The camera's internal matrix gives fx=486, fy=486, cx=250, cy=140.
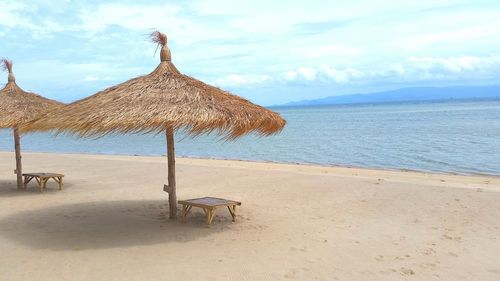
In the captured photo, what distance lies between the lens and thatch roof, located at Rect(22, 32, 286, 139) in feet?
18.1

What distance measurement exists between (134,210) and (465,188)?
6.35 meters

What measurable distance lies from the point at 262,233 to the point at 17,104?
5449 mm

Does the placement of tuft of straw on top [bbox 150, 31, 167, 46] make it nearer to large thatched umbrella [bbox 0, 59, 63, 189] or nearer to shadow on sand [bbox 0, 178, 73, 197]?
large thatched umbrella [bbox 0, 59, 63, 189]

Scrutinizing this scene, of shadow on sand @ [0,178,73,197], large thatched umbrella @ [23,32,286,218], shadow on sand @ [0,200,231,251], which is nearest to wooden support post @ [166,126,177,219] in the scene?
large thatched umbrella @ [23,32,286,218]

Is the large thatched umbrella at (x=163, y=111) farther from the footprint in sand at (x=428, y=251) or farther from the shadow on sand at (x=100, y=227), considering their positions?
the footprint in sand at (x=428, y=251)

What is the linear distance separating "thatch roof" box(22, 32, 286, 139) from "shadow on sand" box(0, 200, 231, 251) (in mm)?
1290

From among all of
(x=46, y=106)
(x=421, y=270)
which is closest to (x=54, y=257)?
(x=421, y=270)

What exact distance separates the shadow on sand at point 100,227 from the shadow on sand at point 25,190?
5.82ft

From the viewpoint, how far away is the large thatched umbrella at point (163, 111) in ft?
18.1

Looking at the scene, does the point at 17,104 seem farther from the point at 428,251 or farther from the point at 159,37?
the point at 428,251

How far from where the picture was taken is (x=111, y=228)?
6410mm

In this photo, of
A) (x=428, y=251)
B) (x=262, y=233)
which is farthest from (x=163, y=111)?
(x=428, y=251)

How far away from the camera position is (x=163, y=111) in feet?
18.3

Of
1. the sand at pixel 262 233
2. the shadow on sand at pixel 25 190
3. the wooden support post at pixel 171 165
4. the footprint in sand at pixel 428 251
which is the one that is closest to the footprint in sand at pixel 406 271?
the sand at pixel 262 233
